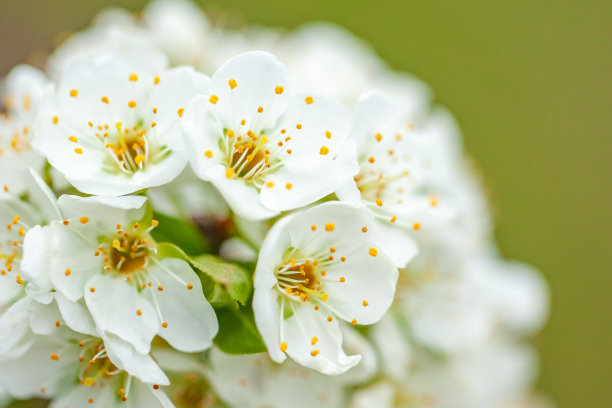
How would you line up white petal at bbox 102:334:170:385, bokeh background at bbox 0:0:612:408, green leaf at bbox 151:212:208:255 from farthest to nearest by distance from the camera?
bokeh background at bbox 0:0:612:408, green leaf at bbox 151:212:208:255, white petal at bbox 102:334:170:385

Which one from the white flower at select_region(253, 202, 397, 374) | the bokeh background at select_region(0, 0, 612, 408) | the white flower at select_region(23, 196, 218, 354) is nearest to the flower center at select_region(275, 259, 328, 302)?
the white flower at select_region(253, 202, 397, 374)

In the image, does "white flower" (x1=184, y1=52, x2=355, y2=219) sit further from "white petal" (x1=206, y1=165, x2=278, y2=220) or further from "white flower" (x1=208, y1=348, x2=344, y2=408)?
"white flower" (x1=208, y1=348, x2=344, y2=408)

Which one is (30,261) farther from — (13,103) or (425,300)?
(425,300)

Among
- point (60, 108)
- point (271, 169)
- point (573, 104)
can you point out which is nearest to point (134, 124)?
point (60, 108)

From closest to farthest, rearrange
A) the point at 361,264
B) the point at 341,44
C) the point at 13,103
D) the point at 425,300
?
the point at 361,264 < the point at 13,103 < the point at 425,300 < the point at 341,44

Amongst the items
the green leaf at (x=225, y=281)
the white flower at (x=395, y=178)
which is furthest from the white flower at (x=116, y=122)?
the white flower at (x=395, y=178)

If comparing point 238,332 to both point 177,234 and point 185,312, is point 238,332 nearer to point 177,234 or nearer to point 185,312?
point 185,312

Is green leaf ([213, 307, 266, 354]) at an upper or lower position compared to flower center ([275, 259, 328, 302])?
lower

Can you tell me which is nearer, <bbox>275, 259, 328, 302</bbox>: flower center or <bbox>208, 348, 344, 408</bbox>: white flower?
<bbox>275, 259, 328, 302</bbox>: flower center
